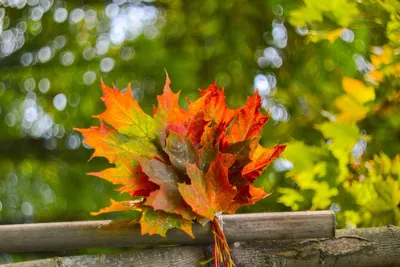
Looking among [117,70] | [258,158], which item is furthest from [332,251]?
[117,70]

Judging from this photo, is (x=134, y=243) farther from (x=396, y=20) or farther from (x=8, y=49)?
(x=8, y=49)

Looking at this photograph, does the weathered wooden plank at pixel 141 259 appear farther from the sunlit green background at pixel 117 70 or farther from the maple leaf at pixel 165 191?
the sunlit green background at pixel 117 70

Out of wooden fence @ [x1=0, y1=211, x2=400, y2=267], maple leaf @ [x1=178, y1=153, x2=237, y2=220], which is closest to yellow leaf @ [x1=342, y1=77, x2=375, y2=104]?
wooden fence @ [x1=0, y1=211, x2=400, y2=267]

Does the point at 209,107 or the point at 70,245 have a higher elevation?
the point at 209,107

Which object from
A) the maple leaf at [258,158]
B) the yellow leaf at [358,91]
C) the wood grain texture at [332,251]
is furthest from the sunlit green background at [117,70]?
the maple leaf at [258,158]

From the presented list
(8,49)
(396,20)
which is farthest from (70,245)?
(8,49)

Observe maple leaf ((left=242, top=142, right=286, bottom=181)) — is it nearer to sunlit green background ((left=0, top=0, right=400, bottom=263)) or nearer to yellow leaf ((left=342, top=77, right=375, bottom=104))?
yellow leaf ((left=342, top=77, right=375, bottom=104))
